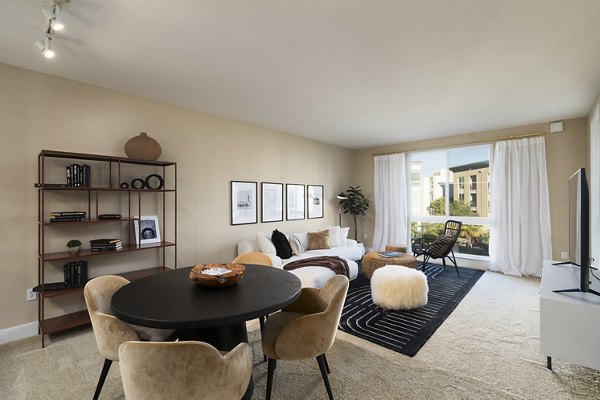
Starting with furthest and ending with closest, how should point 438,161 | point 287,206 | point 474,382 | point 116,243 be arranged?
1. point 438,161
2. point 287,206
3. point 116,243
4. point 474,382

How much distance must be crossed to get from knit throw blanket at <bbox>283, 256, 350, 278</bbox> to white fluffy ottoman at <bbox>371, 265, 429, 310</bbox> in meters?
0.65

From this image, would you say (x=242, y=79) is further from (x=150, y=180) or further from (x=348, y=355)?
(x=348, y=355)

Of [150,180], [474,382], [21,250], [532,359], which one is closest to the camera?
[474,382]

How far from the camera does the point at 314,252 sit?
4812 mm

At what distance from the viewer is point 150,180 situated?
354 centimetres

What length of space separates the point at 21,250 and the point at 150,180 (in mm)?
1372

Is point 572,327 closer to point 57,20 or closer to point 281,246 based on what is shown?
point 281,246

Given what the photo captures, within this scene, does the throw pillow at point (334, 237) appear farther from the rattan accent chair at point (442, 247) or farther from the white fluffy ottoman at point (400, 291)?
the white fluffy ottoman at point (400, 291)

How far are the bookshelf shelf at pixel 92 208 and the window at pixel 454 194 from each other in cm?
494

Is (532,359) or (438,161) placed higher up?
(438,161)

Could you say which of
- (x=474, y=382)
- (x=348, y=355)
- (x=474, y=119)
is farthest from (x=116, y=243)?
(x=474, y=119)

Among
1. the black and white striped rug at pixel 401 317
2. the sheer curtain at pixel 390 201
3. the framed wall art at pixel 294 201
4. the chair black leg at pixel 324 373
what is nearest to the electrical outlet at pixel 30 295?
the chair black leg at pixel 324 373

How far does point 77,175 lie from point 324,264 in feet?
9.96

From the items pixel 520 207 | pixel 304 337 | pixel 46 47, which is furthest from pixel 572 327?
pixel 46 47
